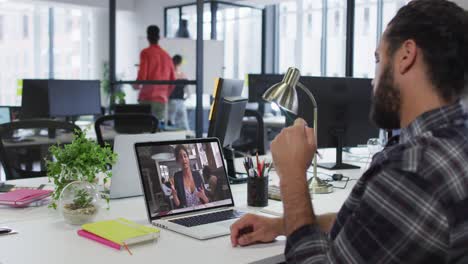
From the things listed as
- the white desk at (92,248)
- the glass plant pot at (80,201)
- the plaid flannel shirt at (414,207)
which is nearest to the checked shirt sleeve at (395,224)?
the plaid flannel shirt at (414,207)

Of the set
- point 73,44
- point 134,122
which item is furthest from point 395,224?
point 73,44

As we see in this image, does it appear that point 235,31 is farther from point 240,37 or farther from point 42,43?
point 42,43

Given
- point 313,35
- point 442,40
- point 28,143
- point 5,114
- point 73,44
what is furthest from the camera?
point 73,44

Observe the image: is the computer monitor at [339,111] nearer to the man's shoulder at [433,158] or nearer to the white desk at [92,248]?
the white desk at [92,248]

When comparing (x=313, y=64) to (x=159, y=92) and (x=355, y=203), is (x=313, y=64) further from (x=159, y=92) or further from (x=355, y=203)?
(x=355, y=203)

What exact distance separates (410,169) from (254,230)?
577 millimetres

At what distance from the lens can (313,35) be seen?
26.5 feet

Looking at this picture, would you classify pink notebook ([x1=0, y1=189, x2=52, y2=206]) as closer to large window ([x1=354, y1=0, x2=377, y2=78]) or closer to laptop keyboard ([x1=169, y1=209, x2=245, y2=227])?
laptop keyboard ([x1=169, y1=209, x2=245, y2=227])

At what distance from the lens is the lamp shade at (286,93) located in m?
1.98

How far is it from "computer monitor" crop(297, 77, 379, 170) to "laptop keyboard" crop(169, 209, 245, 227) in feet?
3.35

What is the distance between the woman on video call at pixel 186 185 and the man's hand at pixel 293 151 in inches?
18.7

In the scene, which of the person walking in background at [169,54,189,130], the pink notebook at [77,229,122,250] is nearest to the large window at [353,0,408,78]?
the person walking in background at [169,54,189,130]

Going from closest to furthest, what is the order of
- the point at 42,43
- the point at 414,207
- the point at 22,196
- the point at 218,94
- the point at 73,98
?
the point at 414,207 < the point at 22,196 < the point at 218,94 < the point at 73,98 < the point at 42,43

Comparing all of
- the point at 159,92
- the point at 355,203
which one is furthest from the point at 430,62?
the point at 159,92
